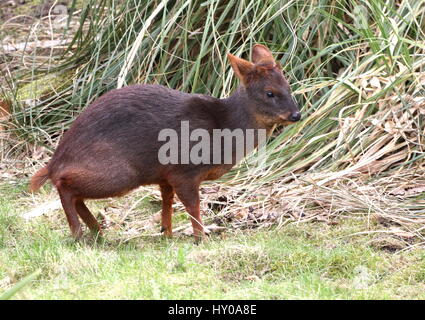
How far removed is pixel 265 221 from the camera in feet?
18.5

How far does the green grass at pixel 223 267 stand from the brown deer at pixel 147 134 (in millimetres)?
332

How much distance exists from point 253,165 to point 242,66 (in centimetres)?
119

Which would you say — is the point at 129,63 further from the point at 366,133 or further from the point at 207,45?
the point at 366,133

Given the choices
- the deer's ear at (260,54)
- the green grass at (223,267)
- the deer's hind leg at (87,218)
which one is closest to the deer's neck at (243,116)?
the deer's ear at (260,54)

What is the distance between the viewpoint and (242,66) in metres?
5.39

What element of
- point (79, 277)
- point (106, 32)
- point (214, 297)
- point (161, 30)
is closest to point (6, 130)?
point (106, 32)

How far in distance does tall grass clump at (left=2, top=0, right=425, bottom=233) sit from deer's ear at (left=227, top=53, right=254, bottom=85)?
0.95m

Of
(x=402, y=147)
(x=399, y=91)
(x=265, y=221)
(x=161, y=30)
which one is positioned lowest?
(x=265, y=221)

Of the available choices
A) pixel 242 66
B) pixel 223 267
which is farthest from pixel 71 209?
pixel 242 66

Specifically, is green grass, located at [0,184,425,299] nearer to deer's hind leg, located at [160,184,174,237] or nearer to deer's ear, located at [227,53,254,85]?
deer's hind leg, located at [160,184,174,237]

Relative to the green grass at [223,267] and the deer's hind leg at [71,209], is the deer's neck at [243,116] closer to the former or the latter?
the green grass at [223,267]

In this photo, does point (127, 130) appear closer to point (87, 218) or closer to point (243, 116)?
Result: point (87, 218)

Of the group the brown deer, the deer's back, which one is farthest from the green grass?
the deer's back

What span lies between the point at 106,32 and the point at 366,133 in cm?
276
